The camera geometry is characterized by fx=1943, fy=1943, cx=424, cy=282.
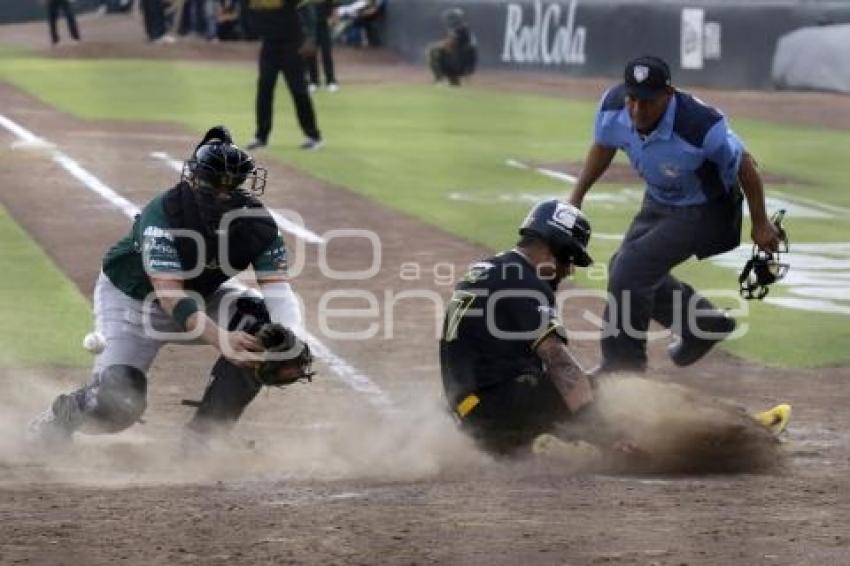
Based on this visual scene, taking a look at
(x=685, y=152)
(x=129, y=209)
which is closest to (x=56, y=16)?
(x=129, y=209)

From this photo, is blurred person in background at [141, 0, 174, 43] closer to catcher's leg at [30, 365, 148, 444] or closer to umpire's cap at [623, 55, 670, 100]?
umpire's cap at [623, 55, 670, 100]

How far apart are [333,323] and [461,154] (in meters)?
10.7

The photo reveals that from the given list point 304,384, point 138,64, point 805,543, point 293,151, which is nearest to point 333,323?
point 304,384

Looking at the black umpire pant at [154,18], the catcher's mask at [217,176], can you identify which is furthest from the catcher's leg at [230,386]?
the black umpire pant at [154,18]

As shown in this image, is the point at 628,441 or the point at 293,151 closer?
the point at 628,441

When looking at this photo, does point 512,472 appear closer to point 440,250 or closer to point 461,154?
point 440,250

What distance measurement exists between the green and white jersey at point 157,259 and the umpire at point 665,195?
191 centimetres

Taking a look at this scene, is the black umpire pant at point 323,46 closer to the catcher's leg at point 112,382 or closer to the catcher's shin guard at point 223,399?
the catcher's leg at point 112,382

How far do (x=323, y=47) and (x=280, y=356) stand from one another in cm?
2508

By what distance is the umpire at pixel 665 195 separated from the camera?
365 inches

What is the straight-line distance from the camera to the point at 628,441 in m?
8.10

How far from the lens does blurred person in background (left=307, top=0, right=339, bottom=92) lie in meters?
32.3

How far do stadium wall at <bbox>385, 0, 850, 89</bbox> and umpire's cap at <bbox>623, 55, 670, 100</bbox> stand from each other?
71.8 ft

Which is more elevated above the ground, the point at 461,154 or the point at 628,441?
the point at 628,441
